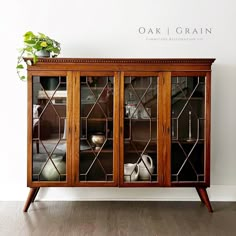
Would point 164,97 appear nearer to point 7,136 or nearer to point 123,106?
point 123,106

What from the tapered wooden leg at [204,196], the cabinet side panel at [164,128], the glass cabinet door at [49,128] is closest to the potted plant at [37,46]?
the glass cabinet door at [49,128]

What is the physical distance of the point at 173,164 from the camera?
A: 9.73 ft

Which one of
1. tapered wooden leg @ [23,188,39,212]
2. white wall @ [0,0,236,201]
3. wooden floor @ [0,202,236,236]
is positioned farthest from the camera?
white wall @ [0,0,236,201]

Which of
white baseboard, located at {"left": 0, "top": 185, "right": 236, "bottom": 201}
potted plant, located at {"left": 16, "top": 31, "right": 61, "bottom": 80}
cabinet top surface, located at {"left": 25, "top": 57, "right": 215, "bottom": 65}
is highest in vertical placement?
potted plant, located at {"left": 16, "top": 31, "right": 61, "bottom": 80}

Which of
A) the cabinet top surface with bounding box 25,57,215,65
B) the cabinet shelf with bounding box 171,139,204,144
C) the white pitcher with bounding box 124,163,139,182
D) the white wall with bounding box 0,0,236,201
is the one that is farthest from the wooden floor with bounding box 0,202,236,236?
the cabinet top surface with bounding box 25,57,215,65

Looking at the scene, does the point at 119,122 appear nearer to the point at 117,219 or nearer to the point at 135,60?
the point at 135,60

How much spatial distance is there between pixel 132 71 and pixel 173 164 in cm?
91

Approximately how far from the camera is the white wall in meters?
3.29

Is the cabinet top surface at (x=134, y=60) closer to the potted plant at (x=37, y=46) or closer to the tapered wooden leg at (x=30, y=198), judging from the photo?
the potted plant at (x=37, y=46)

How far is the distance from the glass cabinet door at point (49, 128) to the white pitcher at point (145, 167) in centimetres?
69

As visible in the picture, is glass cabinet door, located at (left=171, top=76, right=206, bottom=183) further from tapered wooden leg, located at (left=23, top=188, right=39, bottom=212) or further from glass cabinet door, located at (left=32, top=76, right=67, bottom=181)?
tapered wooden leg, located at (left=23, top=188, right=39, bottom=212)

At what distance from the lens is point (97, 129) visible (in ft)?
9.62

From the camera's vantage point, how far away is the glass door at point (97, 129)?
2.92 metres

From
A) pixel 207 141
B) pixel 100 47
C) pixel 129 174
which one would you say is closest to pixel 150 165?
pixel 129 174
